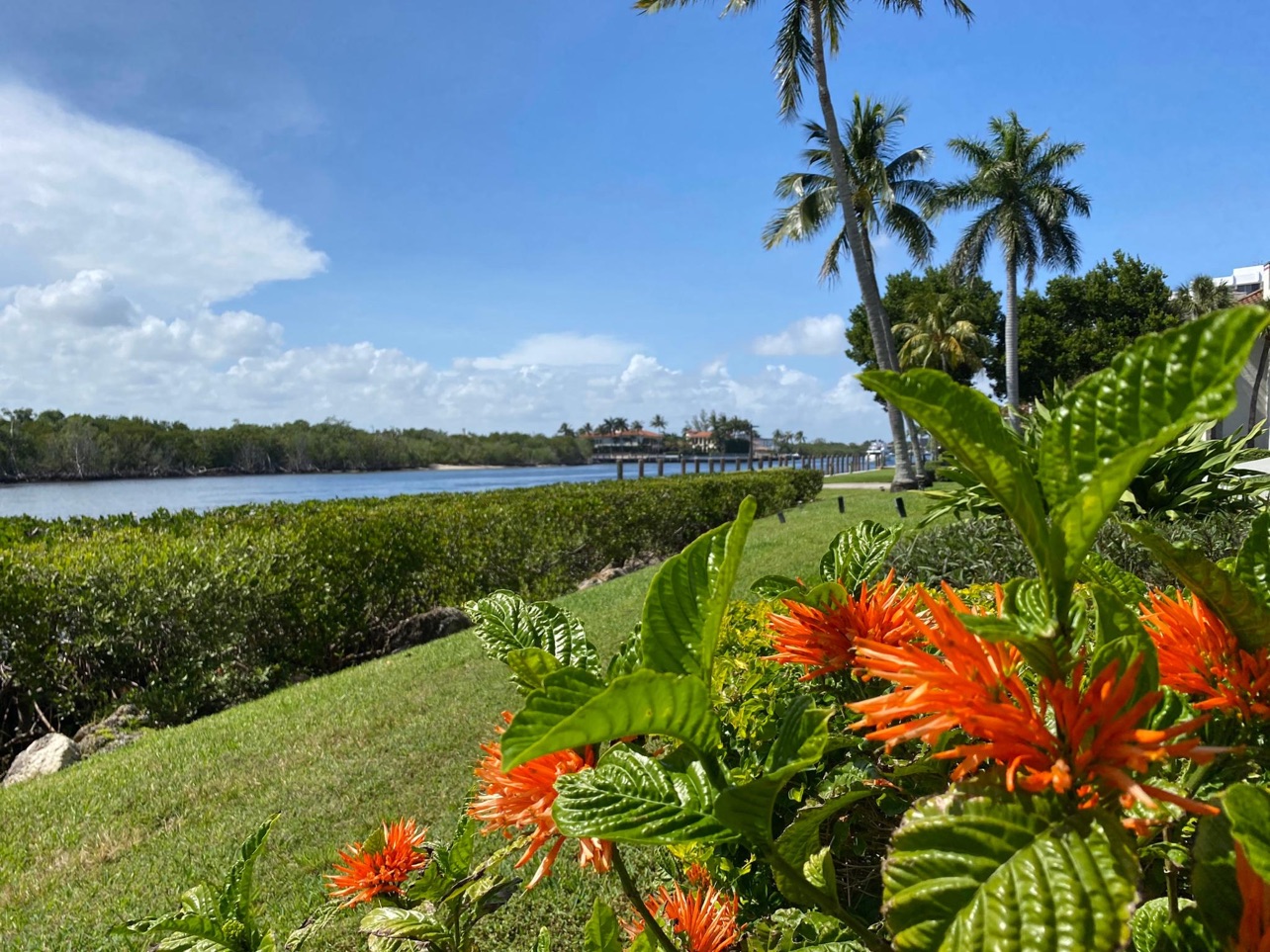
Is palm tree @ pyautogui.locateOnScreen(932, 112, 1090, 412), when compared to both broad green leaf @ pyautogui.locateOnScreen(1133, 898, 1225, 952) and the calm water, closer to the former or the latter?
the calm water

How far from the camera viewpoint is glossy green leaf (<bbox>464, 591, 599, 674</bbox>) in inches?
29.4

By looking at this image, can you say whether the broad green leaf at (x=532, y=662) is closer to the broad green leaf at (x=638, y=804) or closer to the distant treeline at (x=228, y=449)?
the broad green leaf at (x=638, y=804)

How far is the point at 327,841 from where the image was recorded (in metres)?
3.56

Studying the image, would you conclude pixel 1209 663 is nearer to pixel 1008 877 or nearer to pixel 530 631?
pixel 1008 877

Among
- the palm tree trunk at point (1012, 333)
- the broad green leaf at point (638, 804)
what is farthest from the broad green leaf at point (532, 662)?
the palm tree trunk at point (1012, 333)

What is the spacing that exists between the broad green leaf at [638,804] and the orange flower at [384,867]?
0.60 metres

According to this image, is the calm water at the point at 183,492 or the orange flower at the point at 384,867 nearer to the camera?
the orange flower at the point at 384,867

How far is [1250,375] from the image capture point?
2805 cm

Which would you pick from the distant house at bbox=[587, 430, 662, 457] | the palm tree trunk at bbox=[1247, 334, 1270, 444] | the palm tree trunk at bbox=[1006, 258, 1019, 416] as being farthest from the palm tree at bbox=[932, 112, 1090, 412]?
the distant house at bbox=[587, 430, 662, 457]

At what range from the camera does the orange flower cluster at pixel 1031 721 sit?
426 millimetres

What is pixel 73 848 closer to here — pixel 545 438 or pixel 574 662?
pixel 574 662

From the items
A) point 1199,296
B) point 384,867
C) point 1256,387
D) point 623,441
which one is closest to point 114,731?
point 384,867

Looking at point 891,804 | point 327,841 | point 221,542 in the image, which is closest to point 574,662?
point 891,804

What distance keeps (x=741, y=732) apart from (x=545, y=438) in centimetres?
7734
